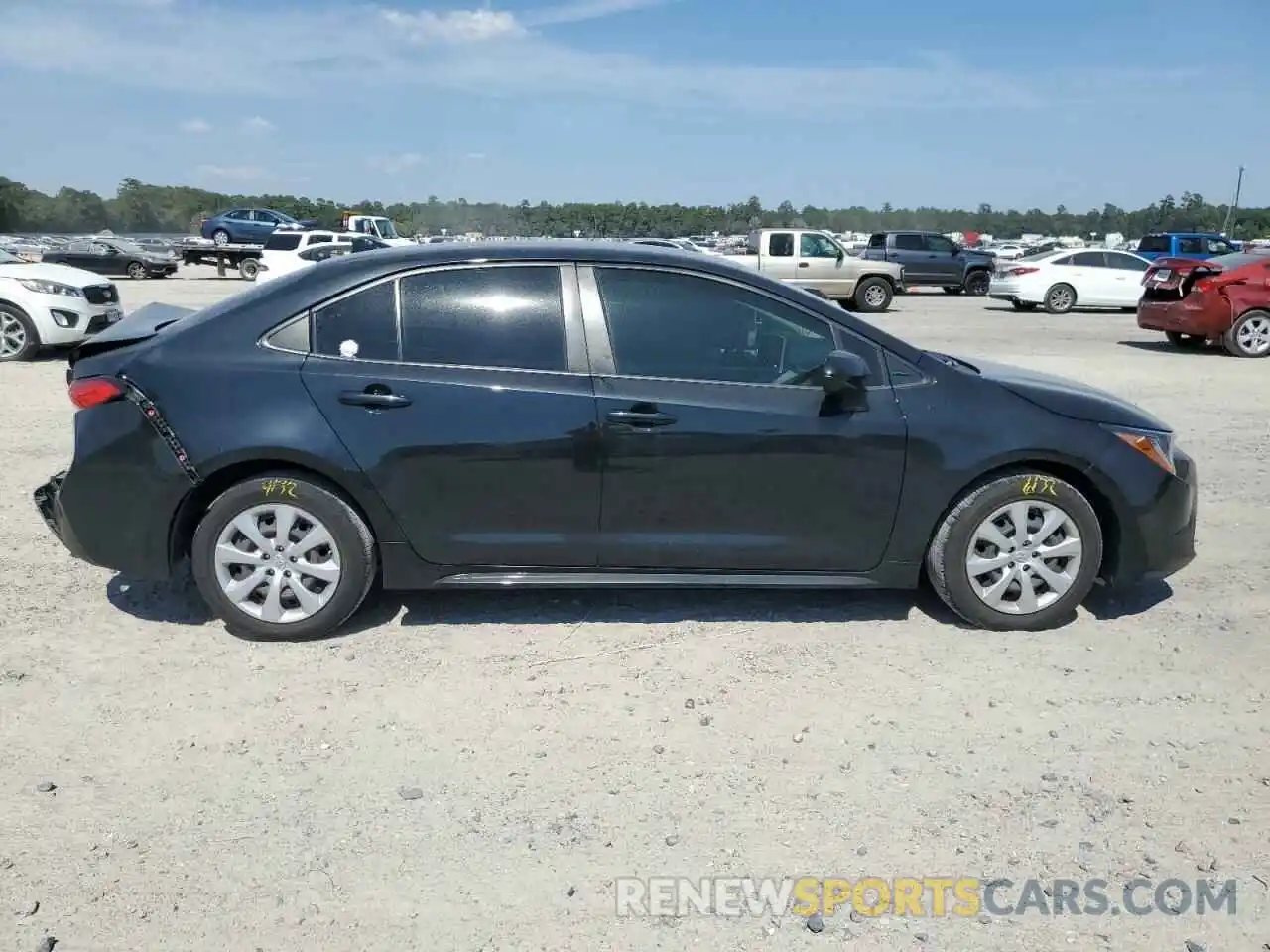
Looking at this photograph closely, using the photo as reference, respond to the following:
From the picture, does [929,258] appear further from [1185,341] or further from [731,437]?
[731,437]

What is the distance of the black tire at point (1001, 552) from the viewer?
4.54 metres

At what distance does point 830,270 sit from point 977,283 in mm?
8465

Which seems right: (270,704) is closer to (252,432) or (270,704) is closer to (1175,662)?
(252,432)

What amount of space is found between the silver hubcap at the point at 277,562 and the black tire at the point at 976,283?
91.7 ft

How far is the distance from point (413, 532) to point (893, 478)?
2052mm

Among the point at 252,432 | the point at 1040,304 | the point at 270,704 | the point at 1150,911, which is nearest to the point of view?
the point at 1150,911

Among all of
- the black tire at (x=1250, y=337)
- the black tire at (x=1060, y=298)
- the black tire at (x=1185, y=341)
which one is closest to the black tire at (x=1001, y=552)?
the black tire at (x=1250, y=337)

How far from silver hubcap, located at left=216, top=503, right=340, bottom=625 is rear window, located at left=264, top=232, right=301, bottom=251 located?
25657 mm

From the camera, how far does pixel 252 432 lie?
4.34 m

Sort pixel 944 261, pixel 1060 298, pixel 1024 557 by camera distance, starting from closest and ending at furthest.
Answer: pixel 1024 557, pixel 1060 298, pixel 944 261

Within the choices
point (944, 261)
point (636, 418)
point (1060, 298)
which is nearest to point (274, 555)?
point (636, 418)

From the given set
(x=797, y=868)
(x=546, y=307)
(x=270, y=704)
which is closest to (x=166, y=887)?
(x=270, y=704)

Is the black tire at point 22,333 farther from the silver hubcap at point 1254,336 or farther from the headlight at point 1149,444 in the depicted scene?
the silver hubcap at point 1254,336

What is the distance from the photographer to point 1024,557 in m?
4.61
